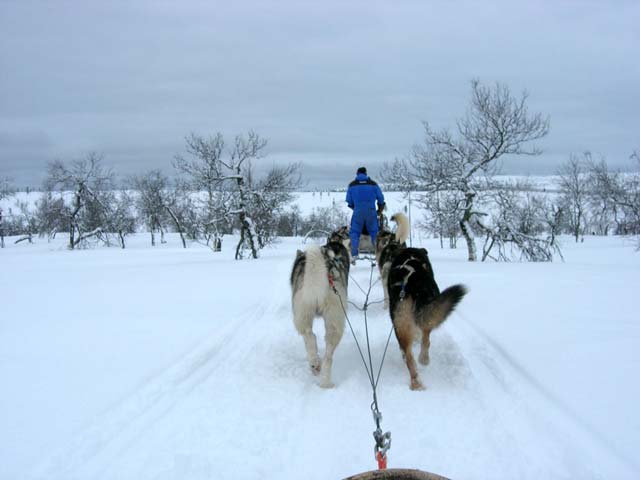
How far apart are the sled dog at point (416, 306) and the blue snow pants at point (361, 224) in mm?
5034

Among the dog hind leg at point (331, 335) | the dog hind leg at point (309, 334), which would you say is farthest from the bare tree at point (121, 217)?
the dog hind leg at point (331, 335)

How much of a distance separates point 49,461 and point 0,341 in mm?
3332

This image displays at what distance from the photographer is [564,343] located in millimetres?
4320

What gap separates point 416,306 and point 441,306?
242 millimetres

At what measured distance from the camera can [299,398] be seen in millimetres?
3549

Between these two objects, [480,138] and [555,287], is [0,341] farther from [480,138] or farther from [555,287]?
[480,138]

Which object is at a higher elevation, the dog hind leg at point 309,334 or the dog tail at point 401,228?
the dog tail at point 401,228

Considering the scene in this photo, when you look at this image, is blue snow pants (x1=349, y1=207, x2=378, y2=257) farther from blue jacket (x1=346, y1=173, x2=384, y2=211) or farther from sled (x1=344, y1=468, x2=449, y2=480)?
sled (x1=344, y1=468, x2=449, y2=480)

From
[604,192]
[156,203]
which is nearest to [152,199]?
[156,203]

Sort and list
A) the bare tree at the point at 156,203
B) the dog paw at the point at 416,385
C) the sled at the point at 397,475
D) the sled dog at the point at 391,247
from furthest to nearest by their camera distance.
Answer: the bare tree at the point at 156,203
the sled dog at the point at 391,247
the dog paw at the point at 416,385
the sled at the point at 397,475

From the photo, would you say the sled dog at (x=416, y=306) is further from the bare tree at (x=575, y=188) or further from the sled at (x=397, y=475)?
the bare tree at (x=575, y=188)

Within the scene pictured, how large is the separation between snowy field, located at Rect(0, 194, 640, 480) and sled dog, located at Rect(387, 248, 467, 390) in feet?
1.14

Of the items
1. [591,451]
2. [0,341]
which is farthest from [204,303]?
[591,451]

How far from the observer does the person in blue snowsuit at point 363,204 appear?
912 cm
